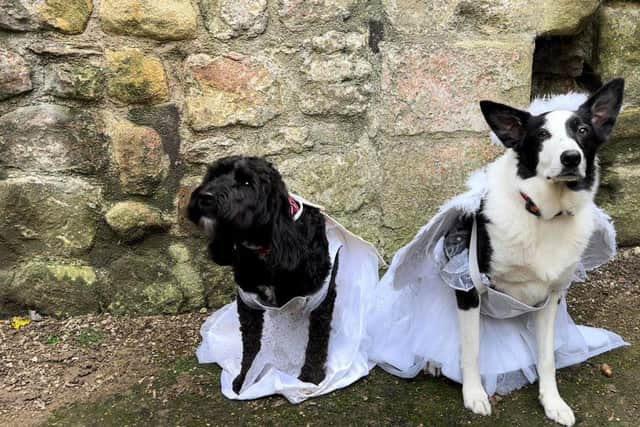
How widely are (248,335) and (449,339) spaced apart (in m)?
0.90

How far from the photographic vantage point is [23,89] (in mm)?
2891

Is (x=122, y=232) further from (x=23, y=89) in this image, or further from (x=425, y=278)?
(x=425, y=278)

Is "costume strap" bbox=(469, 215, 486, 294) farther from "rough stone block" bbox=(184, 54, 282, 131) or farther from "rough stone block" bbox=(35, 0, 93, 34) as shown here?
"rough stone block" bbox=(35, 0, 93, 34)

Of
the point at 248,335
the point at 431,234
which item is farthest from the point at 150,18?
the point at 431,234

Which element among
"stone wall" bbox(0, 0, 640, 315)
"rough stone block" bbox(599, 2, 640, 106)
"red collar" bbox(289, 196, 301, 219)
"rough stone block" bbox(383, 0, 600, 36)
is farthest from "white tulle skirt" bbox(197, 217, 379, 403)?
"rough stone block" bbox(599, 2, 640, 106)

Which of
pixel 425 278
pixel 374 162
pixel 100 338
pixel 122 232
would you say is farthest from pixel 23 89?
pixel 425 278

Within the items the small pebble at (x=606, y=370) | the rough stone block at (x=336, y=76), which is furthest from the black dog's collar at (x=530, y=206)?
the rough stone block at (x=336, y=76)

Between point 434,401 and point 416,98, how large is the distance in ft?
5.13

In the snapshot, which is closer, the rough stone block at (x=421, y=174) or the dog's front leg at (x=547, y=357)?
the dog's front leg at (x=547, y=357)

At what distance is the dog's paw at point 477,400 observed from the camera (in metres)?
2.46

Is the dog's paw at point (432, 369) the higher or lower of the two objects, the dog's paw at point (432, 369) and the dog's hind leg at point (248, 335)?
the lower

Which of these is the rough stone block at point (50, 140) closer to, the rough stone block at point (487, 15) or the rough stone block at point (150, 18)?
the rough stone block at point (150, 18)

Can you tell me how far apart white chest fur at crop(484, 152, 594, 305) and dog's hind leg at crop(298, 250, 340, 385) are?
72 cm

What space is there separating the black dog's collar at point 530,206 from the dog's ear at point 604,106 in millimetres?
356
